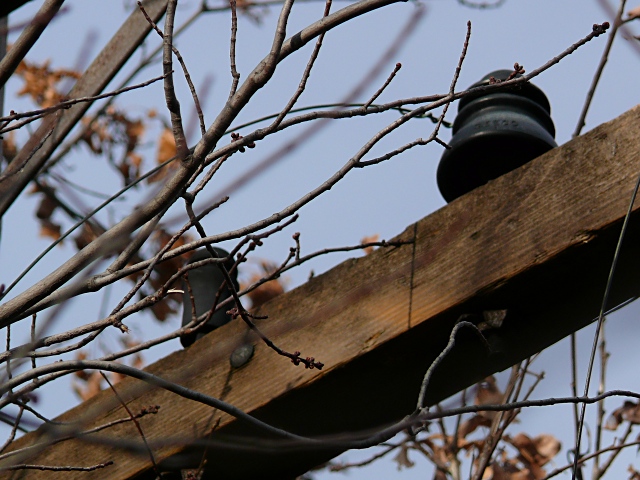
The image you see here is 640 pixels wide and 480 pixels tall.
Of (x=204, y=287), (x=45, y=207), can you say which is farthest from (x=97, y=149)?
(x=204, y=287)

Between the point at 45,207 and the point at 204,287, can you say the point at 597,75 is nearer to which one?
the point at 204,287

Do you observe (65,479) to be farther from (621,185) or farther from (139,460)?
(621,185)

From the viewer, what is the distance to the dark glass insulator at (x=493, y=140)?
198cm

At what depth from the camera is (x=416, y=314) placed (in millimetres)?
1735

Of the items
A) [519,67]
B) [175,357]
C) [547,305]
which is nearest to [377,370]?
[547,305]

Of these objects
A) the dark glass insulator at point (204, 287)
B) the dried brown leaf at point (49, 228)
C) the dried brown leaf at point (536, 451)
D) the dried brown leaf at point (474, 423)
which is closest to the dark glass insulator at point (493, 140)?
the dark glass insulator at point (204, 287)

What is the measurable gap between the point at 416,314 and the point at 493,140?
1.62ft

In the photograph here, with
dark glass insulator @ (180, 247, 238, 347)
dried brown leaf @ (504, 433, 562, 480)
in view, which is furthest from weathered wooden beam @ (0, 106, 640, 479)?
dried brown leaf @ (504, 433, 562, 480)

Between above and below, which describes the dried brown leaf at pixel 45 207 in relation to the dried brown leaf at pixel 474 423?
above

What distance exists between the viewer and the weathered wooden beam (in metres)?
1.66

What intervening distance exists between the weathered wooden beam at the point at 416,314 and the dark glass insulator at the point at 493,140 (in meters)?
0.22

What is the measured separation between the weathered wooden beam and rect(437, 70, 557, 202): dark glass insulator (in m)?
0.22

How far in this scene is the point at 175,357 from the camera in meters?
2.06

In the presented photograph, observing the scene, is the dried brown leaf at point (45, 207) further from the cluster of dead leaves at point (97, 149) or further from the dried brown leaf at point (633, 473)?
the dried brown leaf at point (633, 473)
